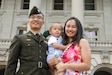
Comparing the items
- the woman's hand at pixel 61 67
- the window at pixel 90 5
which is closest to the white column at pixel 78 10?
the window at pixel 90 5

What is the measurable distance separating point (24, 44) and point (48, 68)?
0.60 m

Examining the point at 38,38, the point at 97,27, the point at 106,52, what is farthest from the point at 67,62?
the point at 97,27

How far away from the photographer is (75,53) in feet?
13.4

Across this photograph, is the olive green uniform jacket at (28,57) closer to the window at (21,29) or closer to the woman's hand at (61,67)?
the woman's hand at (61,67)

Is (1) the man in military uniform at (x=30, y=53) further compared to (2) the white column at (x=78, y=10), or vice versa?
(2) the white column at (x=78, y=10)

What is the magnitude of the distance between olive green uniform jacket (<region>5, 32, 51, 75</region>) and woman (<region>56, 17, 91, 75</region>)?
14.7 inches

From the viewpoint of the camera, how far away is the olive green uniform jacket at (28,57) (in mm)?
4203

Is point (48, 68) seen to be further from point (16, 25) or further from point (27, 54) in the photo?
point (16, 25)

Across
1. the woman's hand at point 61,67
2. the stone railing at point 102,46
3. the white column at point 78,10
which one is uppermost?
the white column at point 78,10

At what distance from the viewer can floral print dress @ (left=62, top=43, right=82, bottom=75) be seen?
404cm

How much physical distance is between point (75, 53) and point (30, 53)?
0.81 m

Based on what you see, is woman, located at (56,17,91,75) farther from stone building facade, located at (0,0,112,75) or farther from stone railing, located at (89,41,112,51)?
stone building facade, located at (0,0,112,75)

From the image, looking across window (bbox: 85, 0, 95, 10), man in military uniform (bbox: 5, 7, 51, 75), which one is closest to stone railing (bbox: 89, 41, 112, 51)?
window (bbox: 85, 0, 95, 10)

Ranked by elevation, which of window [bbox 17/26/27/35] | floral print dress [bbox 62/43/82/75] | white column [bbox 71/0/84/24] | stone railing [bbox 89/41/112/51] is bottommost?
stone railing [bbox 89/41/112/51]
